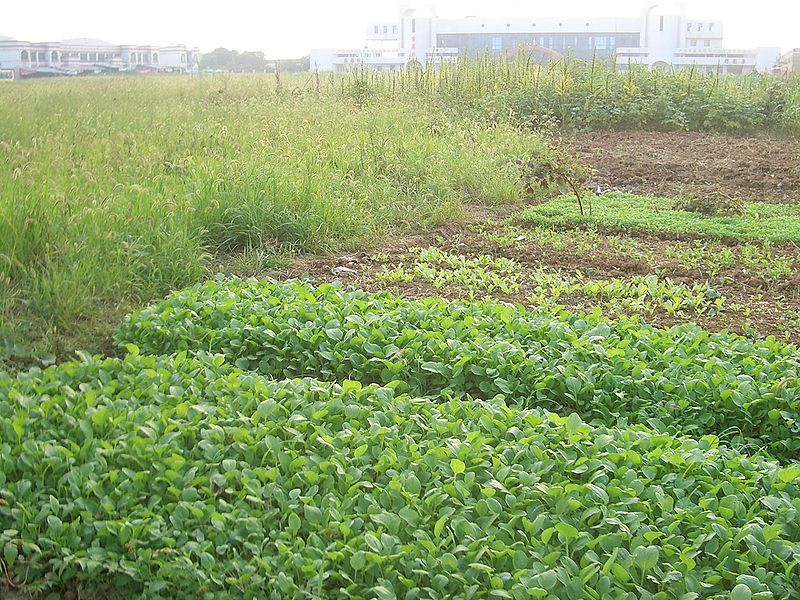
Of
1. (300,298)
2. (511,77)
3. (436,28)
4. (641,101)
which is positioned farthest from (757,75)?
(300,298)

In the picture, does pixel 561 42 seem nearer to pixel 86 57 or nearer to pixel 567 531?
pixel 86 57

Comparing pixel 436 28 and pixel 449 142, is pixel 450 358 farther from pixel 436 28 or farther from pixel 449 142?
pixel 436 28

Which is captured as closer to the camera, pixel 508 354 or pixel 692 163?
pixel 508 354

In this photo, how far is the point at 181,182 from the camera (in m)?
6.04

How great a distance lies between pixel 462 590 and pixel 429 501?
318mm

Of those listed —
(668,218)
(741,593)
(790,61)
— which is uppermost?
(790,61)

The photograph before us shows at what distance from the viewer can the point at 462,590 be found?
221cm

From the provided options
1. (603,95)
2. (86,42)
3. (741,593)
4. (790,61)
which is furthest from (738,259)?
(790,61)

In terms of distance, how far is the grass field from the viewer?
7.65 ft

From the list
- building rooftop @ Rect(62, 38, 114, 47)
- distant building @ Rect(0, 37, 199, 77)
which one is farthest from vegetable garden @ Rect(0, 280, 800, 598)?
building rooftop @ Rect(62, 38, 114, 47)

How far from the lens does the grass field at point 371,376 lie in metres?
2.33

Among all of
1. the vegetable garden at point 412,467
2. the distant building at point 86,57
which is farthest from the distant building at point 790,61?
the vegetable garden at point 412,467

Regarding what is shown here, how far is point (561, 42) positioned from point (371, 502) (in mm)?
14904

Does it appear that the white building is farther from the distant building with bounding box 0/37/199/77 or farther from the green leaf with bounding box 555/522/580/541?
the green leaf with bounding box 555/522/580/541
